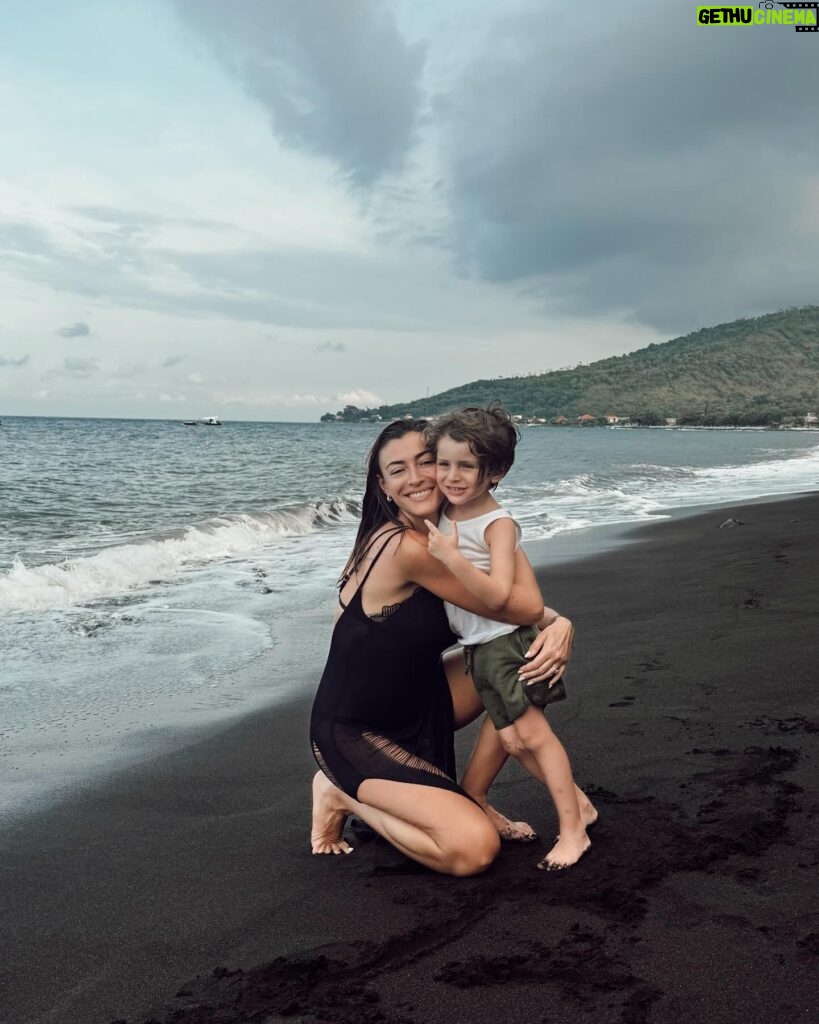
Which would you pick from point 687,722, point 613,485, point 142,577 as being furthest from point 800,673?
point 613,485

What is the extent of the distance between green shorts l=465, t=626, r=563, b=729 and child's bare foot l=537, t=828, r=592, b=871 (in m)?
0.45

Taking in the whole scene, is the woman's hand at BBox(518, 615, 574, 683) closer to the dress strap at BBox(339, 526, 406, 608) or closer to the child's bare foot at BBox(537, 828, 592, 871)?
the child's bare foot at BBox(537, 828, 592, 871)

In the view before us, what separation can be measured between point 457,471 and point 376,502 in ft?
1.35

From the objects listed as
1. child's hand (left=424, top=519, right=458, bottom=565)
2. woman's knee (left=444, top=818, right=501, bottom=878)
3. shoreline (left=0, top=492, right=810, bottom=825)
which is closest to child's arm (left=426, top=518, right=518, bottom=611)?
child's hand (left=424, top=519, right=458, bottom=565)

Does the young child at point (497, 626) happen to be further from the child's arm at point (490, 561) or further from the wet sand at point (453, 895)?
the wet sand at point (453, 895)

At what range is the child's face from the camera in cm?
321

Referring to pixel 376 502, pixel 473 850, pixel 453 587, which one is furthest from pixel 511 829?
pixel 376 502

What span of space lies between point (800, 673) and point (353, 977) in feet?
11.0

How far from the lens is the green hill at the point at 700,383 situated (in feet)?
357

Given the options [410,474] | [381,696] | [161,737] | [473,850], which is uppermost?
[410,474]

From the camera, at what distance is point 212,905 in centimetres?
296

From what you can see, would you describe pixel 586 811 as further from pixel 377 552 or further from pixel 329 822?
pixel 377 552

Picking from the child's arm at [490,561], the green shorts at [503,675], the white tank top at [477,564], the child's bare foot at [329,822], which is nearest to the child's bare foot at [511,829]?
the green shorts at [503,675]

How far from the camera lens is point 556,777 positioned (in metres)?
3.19
